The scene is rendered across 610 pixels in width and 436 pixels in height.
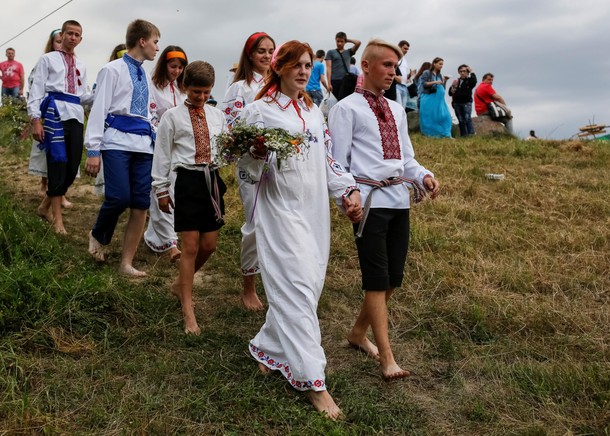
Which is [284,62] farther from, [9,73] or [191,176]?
[9,73]

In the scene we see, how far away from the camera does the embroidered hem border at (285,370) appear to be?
3.61m

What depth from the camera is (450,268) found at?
232 inches

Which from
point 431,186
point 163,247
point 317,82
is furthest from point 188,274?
point 317,82

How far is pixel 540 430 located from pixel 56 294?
9.80ft

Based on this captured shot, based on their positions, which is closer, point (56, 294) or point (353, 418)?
point (353, 418)

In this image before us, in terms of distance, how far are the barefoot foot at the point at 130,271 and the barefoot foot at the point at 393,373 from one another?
7.97 ft

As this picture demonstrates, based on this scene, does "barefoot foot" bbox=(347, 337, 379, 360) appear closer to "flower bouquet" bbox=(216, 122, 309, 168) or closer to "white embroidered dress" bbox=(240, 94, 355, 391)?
"white embroidered dress" bbox=(240, 94, 355, 391)

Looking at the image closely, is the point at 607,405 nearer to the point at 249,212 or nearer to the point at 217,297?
the point at 249,212

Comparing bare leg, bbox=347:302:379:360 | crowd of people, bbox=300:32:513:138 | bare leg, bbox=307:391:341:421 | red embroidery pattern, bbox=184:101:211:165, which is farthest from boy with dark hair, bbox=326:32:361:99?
bare leg, bbox=307:391:341:421

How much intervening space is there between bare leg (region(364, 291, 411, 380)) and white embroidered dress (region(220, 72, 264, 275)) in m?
1.13

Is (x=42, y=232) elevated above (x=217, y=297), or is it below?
above

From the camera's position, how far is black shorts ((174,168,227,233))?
4648 mm

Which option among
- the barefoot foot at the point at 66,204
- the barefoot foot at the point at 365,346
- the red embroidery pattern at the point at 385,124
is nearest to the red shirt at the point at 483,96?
the barefoot foot at the point at 66,204

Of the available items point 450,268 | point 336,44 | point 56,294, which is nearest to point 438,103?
point 336,44
